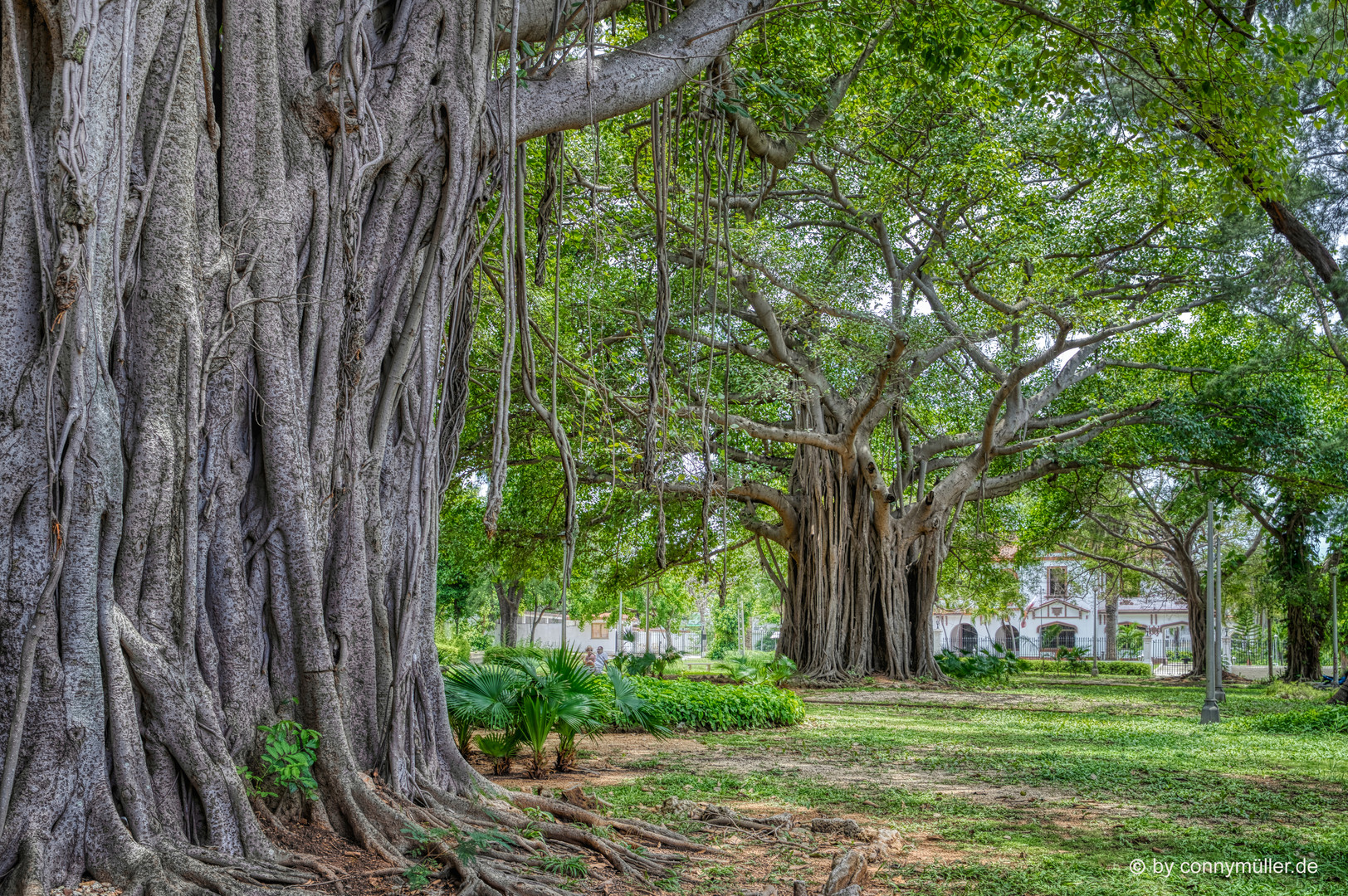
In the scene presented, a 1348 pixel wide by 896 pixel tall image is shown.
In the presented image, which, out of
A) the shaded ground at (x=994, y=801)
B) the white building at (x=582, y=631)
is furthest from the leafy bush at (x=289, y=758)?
the white building at (x=582, y=631)

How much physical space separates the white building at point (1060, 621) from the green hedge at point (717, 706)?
99.4 ft

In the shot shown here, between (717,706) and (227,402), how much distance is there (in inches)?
279

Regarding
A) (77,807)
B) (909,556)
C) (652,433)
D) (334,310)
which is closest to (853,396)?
(909,556)

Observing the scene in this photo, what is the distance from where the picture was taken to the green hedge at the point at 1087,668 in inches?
1047

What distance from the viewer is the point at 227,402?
3.16 meters

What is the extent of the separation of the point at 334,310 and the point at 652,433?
1.57m

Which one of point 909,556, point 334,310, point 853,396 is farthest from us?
point 909,556

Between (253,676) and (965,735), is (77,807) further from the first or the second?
(965,735)

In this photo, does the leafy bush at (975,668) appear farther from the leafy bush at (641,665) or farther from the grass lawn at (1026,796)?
the grass lawn at (1026,796)

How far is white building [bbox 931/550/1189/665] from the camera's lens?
4059 centimetres

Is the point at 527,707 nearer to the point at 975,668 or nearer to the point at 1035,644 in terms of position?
the point at 975,668

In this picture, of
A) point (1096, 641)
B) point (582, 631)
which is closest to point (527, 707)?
point (1096, 641)

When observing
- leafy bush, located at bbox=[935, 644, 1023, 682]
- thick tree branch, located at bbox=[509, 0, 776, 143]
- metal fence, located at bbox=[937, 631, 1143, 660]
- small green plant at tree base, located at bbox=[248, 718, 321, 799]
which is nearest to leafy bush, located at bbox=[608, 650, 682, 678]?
leafy bush, located at bbox=[935, 644, 1023, 682]

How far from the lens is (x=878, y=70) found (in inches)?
378
